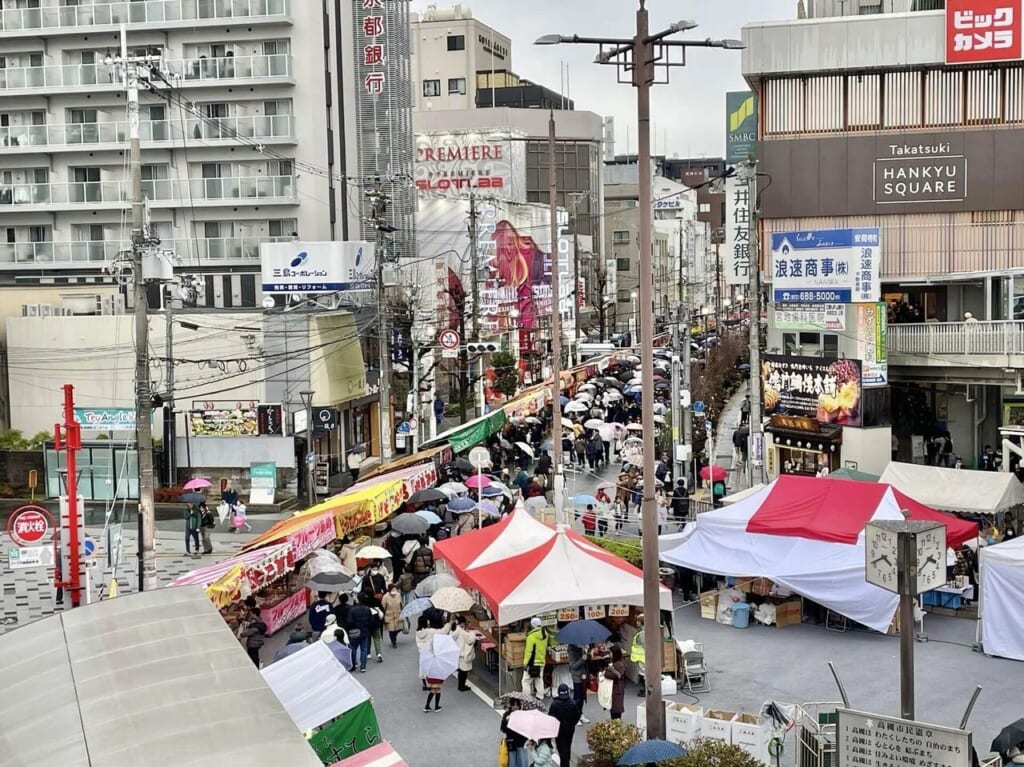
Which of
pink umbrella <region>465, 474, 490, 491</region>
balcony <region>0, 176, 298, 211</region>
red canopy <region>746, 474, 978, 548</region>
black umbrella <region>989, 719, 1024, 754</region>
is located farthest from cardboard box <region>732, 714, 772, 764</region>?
balcony <region>0, 176, 298, 211</region>

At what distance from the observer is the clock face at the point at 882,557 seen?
1117 centimetres

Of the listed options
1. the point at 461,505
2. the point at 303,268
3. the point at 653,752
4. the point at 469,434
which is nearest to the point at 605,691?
the point at 653,752

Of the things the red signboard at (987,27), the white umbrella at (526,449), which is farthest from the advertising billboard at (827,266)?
the white umbrella at (526,449)

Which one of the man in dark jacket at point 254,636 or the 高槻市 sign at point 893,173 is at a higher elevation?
the 高槻市 sign at point 893,173

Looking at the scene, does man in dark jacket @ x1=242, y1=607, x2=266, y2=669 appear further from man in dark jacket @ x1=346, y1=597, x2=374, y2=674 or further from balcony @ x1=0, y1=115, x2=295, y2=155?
balcony @ x1=0, y1=115, x2=295, y2=155

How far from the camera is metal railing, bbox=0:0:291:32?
47.3 metres

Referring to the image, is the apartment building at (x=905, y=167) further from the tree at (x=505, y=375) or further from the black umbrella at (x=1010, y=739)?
the tree at (x=505, y=375)

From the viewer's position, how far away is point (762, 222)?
119 ft

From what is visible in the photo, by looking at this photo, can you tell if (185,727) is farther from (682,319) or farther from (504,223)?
A: (504,223)

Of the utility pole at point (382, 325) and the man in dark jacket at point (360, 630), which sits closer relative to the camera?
the man in dark jacket at point (360, 630)

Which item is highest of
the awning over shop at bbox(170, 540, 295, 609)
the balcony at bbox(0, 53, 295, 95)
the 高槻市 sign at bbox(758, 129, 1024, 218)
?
the balcony at bbox(0, 53, 295, 95)

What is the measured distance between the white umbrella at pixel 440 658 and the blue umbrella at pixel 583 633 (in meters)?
1.48

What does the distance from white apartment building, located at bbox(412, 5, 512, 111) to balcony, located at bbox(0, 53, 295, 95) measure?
6044 centimetres

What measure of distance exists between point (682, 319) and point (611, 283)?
6463 cm
